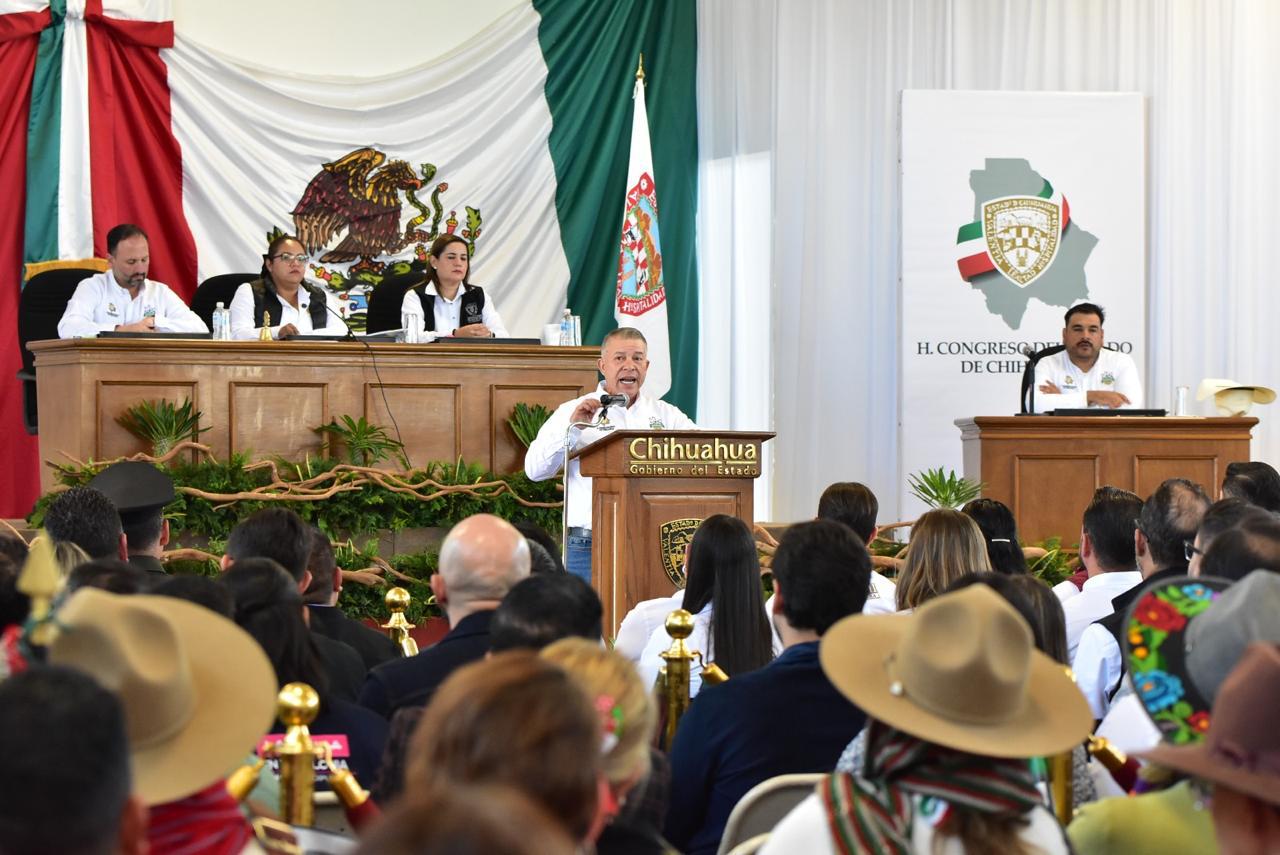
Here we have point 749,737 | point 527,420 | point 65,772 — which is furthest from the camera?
point 527,420

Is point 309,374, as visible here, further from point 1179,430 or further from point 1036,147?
point 1036,147

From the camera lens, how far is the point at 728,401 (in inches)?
433

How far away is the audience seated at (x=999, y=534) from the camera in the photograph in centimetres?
474

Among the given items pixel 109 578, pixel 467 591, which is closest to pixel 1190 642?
pixel 467 591

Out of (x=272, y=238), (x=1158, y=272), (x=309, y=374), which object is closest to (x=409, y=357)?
(x=309, y=374)

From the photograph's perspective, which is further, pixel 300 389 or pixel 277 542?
pixel 300 389

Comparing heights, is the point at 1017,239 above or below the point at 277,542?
above

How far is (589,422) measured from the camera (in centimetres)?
662

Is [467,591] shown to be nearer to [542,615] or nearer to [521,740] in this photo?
[542,615]

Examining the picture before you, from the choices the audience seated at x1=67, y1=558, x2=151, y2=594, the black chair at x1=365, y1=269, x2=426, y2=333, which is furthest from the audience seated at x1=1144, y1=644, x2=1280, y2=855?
the black chair at x1=365, y1=269, x2=426, y2=333

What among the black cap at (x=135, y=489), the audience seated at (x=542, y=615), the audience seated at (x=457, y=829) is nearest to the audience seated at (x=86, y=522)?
the black cap at (x=135, y=489)

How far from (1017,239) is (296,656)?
27.9ft

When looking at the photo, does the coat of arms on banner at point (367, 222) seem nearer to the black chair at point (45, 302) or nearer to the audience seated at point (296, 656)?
the black chair at point (45, 302)

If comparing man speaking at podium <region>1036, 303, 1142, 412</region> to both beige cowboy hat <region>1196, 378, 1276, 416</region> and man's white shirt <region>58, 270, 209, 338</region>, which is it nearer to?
beige cowboy hat <region>1196, 378, 1276, 416</region>
